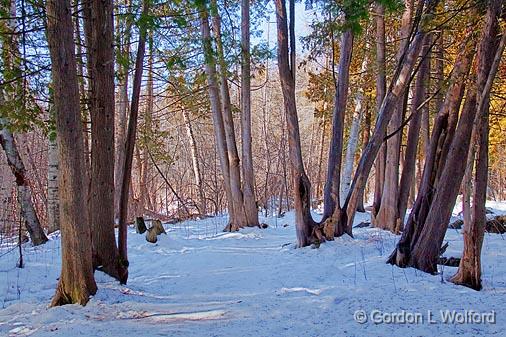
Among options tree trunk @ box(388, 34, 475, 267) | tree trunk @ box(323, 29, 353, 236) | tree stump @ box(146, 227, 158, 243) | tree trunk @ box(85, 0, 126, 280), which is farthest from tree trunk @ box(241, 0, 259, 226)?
tree trunk @ box(85, 0, 126, 280)

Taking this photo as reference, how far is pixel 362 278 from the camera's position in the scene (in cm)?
516

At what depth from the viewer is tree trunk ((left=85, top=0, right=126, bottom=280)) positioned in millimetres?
4637

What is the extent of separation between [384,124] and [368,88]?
19.1ft

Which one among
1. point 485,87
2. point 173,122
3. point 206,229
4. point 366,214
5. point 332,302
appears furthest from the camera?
point 173,122

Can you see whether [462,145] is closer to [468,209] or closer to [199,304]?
[468,209]

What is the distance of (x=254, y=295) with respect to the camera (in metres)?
4.62

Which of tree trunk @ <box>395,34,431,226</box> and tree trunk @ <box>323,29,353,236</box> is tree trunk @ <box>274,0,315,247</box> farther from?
tree trunk @ <box>395,34,431,226</box>

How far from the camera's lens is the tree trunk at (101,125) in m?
4.64

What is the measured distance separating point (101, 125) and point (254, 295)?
2428 mm

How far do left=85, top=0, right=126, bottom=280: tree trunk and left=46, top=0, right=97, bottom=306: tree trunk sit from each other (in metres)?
0.75

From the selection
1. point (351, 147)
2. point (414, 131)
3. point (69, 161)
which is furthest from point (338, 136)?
point (69, 161)

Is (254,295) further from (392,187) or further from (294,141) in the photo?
(392,187)

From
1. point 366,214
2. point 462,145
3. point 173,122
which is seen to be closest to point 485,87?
point 462,145

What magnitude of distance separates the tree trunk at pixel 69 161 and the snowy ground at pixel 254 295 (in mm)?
216
